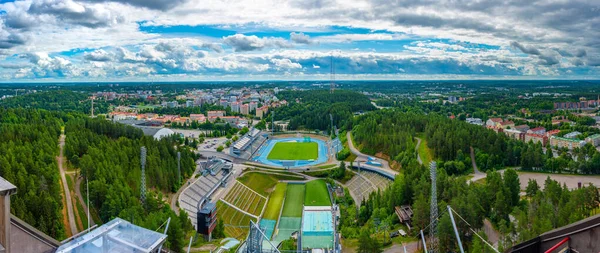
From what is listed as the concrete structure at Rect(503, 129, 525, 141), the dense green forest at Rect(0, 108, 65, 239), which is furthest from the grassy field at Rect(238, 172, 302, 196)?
the concrete structure at Rect(503, 129, 525, 141)

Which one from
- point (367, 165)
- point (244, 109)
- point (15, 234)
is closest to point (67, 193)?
point (15, 234)

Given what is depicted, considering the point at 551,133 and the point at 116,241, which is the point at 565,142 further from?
the point at 116,241

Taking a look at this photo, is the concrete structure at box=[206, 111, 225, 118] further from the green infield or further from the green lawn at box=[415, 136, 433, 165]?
the green lawn at box=[415, 136, 433, 165]

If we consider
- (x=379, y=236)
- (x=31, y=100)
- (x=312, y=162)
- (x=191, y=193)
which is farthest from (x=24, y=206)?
(x=31, y=100)

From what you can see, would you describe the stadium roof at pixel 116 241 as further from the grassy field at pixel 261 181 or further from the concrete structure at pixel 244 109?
the concrete structure at pixel 244 109

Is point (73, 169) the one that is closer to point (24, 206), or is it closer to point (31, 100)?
point (24, 206)

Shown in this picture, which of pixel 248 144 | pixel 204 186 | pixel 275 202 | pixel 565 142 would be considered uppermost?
pixel 565 142

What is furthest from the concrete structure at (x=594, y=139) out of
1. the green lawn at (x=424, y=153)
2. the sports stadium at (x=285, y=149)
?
the sports stadium at (x=285, y=149)
